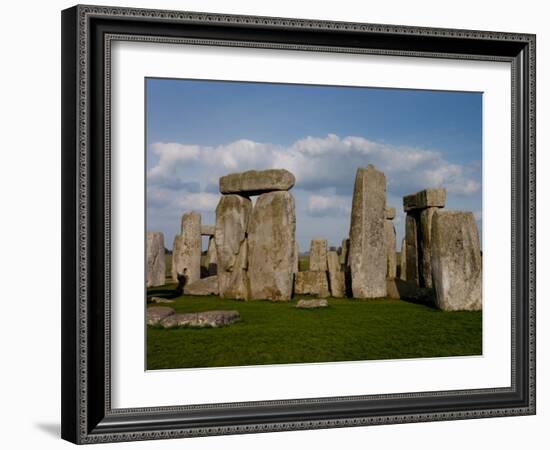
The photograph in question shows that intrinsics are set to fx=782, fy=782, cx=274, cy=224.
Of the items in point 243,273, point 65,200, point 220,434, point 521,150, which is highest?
point 521,150

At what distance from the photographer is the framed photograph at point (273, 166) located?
643cm

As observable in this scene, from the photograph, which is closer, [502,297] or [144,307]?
[144,307]

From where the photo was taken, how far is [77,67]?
20.9 feet

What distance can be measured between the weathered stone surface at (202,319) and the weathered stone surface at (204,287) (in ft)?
12.6

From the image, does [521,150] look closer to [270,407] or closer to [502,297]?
[502,297]

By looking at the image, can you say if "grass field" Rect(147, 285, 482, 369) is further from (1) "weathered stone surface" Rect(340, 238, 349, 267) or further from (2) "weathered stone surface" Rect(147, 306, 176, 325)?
(1) "weathered stone surface" Rect(340, 238, 349, 267)

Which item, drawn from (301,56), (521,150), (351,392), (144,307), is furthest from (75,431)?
(521,150)

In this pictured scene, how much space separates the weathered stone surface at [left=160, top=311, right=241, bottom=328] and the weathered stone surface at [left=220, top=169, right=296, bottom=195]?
14.2 feet

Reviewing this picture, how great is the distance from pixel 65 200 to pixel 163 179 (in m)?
2.16

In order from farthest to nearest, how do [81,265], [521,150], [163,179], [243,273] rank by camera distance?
[243,273] → [163,179] → [521,150] → [81,265]

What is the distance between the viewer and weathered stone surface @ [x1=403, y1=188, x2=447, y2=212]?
1369 centimetres

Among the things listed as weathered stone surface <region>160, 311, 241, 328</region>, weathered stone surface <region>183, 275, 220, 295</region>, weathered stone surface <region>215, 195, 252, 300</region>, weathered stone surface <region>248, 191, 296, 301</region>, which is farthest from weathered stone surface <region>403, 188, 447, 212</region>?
weathered stone surface <region>160, 311, 241, 328</region>

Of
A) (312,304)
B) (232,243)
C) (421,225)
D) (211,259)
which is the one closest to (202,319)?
(312,304)

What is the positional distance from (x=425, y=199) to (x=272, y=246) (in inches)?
133
